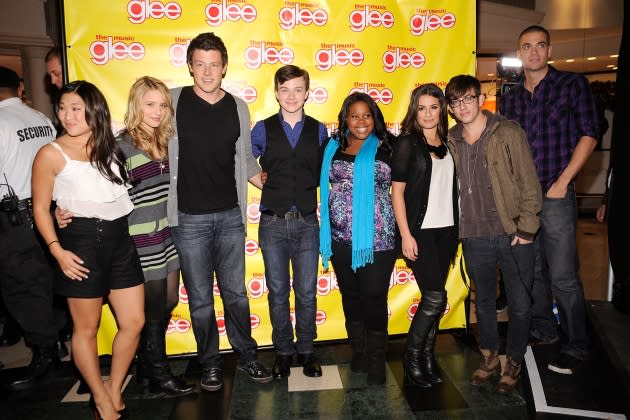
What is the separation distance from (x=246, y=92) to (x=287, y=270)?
1284mm

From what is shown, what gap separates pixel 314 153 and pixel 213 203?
2.29ft

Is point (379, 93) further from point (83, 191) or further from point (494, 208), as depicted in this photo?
point (83, 191)

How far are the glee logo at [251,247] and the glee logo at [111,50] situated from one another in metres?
1.48

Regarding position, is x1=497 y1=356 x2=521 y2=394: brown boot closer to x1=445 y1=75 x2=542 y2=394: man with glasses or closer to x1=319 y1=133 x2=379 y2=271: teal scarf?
x1=445 y1=75 x2=542 y2=394: man with glasses

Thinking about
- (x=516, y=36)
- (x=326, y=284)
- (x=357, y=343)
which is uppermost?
(x=516, y=36)

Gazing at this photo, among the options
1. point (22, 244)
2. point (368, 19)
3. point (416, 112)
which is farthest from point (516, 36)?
point (22, 244)

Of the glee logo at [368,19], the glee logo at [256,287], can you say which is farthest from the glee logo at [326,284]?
the glee logo at [368,19]

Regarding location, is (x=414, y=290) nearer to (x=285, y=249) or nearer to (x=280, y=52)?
(x=285, y=249)

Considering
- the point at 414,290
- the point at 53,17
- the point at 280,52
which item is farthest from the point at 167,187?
the point at 53,17

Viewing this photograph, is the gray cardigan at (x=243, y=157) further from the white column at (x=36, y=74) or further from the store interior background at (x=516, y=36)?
the white column at (x=36, y=74)

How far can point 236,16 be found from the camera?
3.00m

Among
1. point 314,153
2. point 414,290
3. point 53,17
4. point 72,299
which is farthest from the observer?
point 53,17

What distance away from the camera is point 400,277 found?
11.3 ft

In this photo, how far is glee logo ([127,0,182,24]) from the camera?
9.55ft
